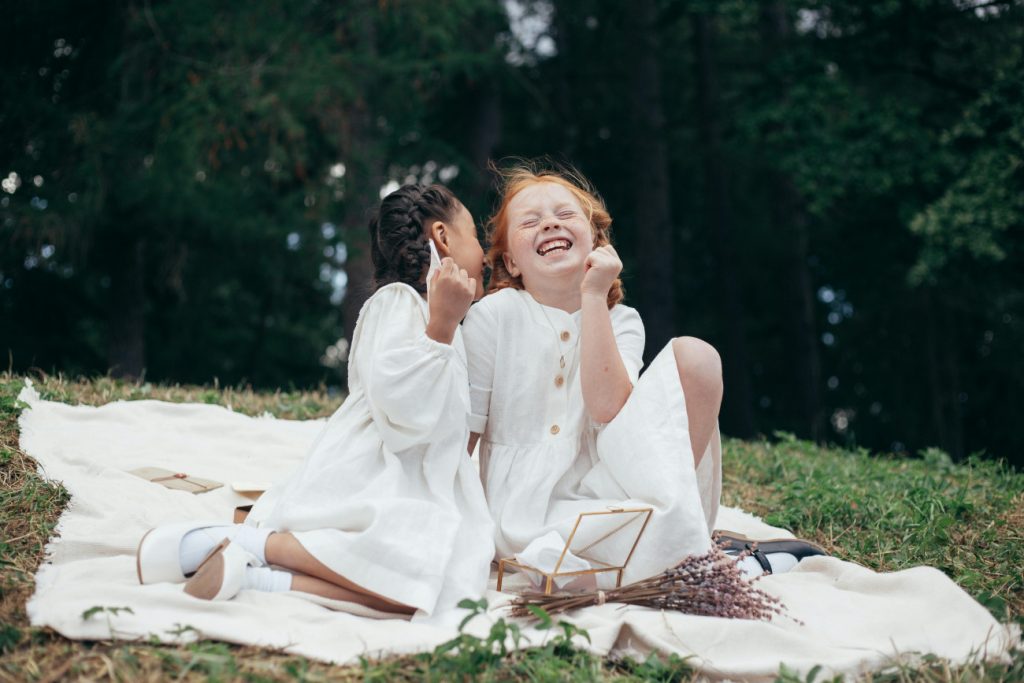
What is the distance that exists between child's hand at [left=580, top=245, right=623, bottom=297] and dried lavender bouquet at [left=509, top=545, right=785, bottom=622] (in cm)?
91

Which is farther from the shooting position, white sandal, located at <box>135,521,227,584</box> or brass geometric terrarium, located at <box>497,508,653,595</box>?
brass geometric terrarium, located at <box>497,508,653,595</box>

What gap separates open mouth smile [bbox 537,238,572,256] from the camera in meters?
3.21

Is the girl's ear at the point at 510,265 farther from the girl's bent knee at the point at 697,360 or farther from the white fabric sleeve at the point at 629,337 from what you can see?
the girl's bent knee at the point at 697,360

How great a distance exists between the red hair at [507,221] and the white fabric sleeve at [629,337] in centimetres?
11

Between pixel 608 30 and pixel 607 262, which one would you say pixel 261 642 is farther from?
pixel 608 30

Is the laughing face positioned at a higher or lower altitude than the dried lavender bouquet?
higher

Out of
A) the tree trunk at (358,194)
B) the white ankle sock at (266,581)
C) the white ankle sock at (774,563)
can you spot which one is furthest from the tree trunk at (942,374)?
the white ankle sock at (266,581)

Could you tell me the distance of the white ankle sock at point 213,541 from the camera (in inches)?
102

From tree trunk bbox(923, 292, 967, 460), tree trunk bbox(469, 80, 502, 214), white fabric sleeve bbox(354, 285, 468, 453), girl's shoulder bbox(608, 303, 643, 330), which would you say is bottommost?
tree trunk bbox(923, 292, 967, 460)

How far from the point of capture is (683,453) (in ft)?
9.39

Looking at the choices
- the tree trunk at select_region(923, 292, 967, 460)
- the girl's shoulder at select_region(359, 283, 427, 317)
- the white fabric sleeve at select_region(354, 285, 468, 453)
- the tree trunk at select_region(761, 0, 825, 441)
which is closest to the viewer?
the white fabric sleeve at select_region(354, 285, 468, 453)

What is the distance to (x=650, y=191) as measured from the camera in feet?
42.8

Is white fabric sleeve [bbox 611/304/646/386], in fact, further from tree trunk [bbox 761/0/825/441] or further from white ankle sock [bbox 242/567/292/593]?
tree trunk [bbox 761/0/825/441]

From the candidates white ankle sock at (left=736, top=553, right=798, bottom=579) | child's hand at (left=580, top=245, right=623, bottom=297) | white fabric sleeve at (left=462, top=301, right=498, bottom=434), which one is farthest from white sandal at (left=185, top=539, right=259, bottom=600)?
white ankle sock at (left=736, top=553, right=798, bottom=579)
